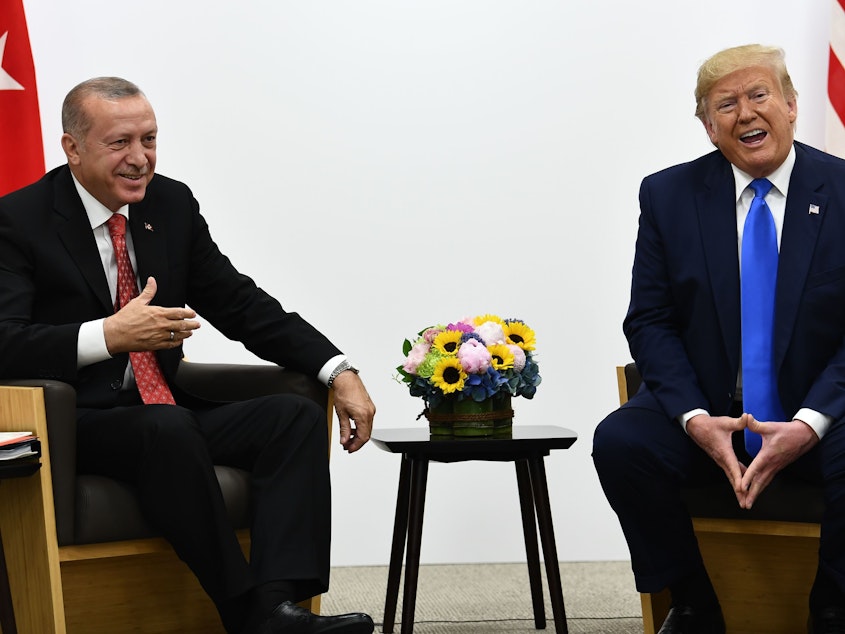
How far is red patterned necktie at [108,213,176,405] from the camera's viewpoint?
287 cm

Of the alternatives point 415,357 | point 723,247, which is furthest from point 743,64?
point 415,357

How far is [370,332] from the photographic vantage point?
164 inches

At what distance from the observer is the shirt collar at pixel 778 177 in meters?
2.77

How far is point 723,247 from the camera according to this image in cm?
273

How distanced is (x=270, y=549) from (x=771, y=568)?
3.69 feet

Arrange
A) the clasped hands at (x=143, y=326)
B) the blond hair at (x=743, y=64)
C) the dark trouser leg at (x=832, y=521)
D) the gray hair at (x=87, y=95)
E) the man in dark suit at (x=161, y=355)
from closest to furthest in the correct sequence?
1. the dark trouser leg at (x=832, y=521)
2. the man in dark suit at (x=161, y=355)
3. the clasped hands at (x=143, y=326)
4. the blond hair at (x=743, y=64)
5. the gray hair at (x=87, y=95)

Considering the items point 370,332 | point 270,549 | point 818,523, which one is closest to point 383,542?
point 370,332

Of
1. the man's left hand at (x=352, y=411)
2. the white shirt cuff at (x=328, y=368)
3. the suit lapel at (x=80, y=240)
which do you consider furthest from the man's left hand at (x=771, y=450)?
the suit lapel at (x=80, y=240)

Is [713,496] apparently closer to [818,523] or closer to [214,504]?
[818,523]

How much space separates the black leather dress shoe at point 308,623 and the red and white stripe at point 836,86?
8.22 feet

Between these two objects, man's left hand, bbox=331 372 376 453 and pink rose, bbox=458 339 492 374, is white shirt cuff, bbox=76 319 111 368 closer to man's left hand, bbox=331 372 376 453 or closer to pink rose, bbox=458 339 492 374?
man's left hand, bbox=331 372 376 453

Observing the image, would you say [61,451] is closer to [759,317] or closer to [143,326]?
[143,326]

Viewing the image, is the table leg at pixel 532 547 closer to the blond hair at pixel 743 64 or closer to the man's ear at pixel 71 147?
the blond hair at pixel 743 64

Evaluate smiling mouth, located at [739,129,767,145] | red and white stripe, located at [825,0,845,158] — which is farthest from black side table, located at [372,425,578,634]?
red and white stripe, located at [825,0,845,158]
